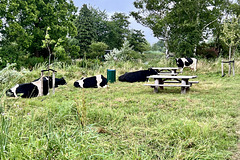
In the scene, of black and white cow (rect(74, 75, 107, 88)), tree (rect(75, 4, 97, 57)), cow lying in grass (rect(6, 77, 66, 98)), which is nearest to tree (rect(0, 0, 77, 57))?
tree (rect(75, 4, 97, 57))

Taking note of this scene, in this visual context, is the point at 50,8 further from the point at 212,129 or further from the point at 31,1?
the point at 212,129

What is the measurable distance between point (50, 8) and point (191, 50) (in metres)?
15.3

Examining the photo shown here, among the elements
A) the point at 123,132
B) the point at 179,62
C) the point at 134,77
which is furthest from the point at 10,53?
the point at 123,132

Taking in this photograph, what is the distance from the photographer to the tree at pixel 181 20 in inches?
573

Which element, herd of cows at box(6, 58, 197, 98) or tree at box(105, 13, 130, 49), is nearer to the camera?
herd of cows at box(6, 58, 197, 98)

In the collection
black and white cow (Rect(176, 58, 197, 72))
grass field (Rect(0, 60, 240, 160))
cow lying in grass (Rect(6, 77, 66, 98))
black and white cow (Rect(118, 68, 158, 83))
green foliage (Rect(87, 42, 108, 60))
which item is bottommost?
grass field (Rect(0, 60, 240, 160))

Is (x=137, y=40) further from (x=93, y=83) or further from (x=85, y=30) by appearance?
(x=93, y=83)

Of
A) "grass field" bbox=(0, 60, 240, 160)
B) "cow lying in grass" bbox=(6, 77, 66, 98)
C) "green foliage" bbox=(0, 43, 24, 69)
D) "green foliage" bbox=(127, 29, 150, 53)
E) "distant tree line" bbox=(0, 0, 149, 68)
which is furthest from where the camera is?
"green foliage" bbox=(127, 29, 150, 53)

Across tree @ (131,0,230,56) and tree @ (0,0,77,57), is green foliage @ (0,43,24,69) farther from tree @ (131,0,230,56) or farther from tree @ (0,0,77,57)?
tree @ (131,0,230,56)

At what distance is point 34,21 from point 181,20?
14.1 m

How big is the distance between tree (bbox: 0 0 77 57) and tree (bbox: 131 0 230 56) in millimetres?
7922

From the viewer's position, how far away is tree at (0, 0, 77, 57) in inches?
795

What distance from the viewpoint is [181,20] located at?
1734 centimetres

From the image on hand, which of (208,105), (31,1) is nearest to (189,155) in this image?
(208,105)
